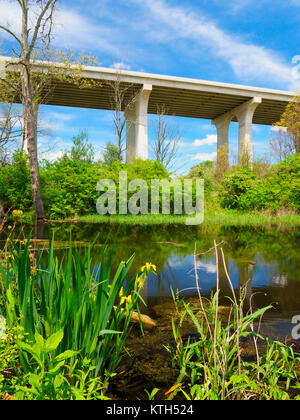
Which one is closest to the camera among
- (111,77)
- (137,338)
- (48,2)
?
(137,338)

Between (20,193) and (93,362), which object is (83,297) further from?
(20,193)

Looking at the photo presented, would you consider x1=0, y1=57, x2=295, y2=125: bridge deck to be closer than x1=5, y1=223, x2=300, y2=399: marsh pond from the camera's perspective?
No

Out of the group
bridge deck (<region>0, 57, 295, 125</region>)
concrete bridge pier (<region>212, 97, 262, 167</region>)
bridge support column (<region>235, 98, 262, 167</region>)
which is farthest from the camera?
bridge support column (<region>235, 98, 262, 167</region>)

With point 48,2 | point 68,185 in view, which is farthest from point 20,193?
point 48,2

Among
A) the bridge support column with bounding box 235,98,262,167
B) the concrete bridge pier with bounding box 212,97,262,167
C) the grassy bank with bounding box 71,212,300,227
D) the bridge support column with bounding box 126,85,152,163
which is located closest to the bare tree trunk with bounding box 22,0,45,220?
the grassy bank with bounding box 71,212,300,227

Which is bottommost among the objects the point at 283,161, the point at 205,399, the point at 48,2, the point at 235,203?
the point at 205,399

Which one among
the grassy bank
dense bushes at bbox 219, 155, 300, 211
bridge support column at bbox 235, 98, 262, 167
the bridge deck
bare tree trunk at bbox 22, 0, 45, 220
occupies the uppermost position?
the bridge deck

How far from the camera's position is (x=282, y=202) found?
14156 mm

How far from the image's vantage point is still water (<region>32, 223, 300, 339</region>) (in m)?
3.01

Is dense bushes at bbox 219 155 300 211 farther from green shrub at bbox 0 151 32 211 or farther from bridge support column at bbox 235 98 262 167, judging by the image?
bridge support column at bbox 235 98 262 167

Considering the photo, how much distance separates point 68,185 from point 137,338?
466 inches

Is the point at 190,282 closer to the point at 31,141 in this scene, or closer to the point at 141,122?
the point at 31,141

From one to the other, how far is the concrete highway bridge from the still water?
50.4 feet

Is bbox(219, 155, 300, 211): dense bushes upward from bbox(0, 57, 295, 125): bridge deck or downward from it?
downward
